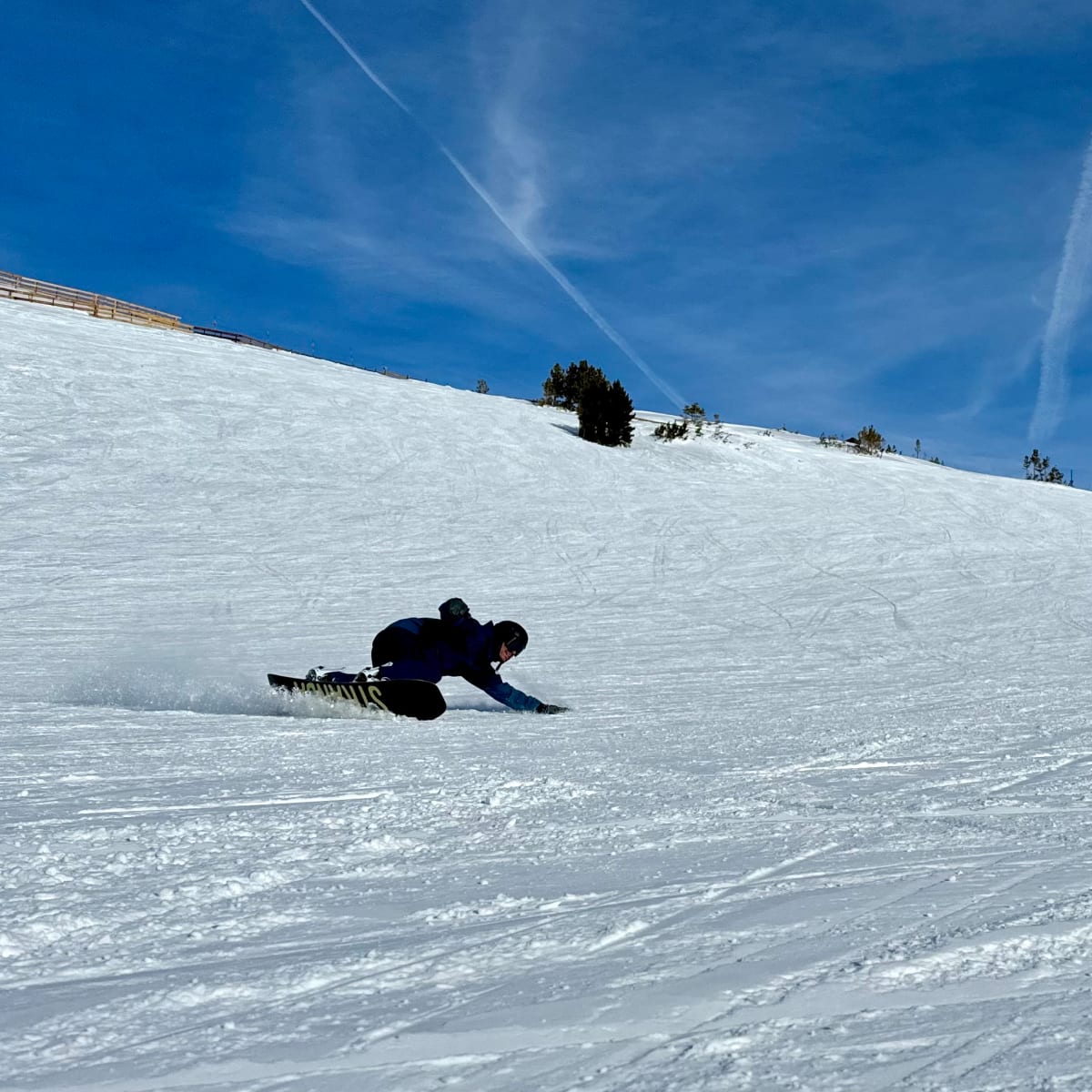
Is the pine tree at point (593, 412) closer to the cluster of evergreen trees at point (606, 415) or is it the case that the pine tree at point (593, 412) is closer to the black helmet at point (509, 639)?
the cluster of evergreen trees at point (606, 415)

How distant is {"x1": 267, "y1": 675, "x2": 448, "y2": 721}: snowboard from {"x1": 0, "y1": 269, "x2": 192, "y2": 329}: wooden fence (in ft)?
137

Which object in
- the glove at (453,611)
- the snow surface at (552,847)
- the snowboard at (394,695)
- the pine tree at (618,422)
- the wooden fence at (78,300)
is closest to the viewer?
the snow surface at (552,847)

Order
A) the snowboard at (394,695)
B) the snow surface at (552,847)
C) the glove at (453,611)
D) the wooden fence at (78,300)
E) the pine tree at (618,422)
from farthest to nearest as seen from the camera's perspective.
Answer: the wooden fence at (78,300) → the pine tree at (618,422) → the snowboard at (394,695) → the glove at (453,611) → the snow surface at (552,847)

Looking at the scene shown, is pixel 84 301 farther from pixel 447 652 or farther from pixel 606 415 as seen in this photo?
pixel 447 652

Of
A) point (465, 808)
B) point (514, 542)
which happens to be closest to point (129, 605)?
point (514, 542)

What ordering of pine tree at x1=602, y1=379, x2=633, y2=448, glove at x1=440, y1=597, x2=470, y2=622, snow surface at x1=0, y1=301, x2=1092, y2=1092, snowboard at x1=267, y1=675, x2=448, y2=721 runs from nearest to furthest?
1. snow surface at x1=0, y1=301, x2=1092, y2=1092
2. glove at x1=440, y1=597, x2=470, y2=622
3. snowboard at x1=267, y1=675, x2=448, y2=721
4. pine tree at x1=602, y1=379, x2=633, y2=448

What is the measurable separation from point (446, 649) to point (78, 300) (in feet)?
147

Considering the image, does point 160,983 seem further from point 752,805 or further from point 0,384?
point 0,384

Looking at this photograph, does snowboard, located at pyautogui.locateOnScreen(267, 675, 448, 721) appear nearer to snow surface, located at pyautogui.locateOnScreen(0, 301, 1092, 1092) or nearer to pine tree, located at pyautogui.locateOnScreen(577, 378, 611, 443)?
snow surface, located at pyautogui.locateOnScreen(0, 301, 1092, 1092)

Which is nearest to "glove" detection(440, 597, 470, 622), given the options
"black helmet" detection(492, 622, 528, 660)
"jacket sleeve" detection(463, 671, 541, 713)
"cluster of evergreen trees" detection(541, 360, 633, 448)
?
"black helmet" detection(492, 622, 528, 660)

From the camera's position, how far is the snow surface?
2242mm

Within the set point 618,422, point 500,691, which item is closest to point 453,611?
point 500,691

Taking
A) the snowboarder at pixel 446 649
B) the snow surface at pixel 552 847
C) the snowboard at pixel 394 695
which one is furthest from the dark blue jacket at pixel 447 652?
the snow surface at pixel 552 847

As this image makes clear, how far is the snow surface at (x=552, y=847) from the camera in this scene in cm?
224
